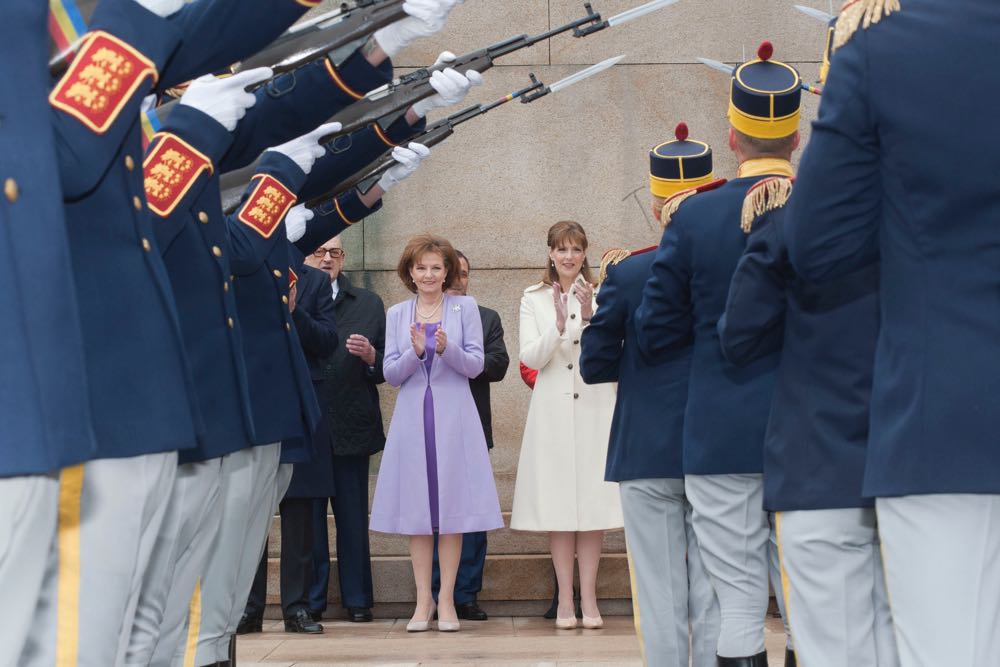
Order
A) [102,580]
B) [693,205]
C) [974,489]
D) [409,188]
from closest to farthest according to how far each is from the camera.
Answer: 1. [974,489]
2. [102,580]
3. [693,205]
4. [409,188]

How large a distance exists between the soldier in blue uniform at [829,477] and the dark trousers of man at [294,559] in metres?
4.40

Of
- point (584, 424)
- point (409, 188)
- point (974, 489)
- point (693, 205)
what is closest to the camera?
point (974, 489)

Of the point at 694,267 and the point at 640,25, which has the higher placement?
the point at 640,25

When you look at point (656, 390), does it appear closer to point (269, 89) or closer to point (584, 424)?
point (269, 89)

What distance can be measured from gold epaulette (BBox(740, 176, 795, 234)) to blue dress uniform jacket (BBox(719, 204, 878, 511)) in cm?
31

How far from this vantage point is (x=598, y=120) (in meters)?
8.91

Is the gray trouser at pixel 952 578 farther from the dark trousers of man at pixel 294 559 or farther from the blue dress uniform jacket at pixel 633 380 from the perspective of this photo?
the dark trousers of man at pixel 294 559

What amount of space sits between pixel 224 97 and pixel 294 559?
12.8ft

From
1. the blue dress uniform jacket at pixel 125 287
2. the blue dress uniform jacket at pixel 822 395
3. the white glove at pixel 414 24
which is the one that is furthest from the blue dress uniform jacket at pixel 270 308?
the blue dress uniform jacket at pixel 822 395

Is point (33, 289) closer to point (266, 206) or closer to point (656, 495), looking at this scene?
point (266, 206)

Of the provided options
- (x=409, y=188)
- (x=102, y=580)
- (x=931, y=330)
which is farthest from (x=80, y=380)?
(x=409, y=188)

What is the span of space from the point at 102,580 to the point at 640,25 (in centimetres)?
697

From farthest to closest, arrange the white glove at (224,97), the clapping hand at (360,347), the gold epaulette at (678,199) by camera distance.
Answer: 1. the clapping hand at (360,347)
2. the gold epaulette at (678,199)
3. the white glove at (224,97)

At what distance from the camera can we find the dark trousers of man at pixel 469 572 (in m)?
7.53
